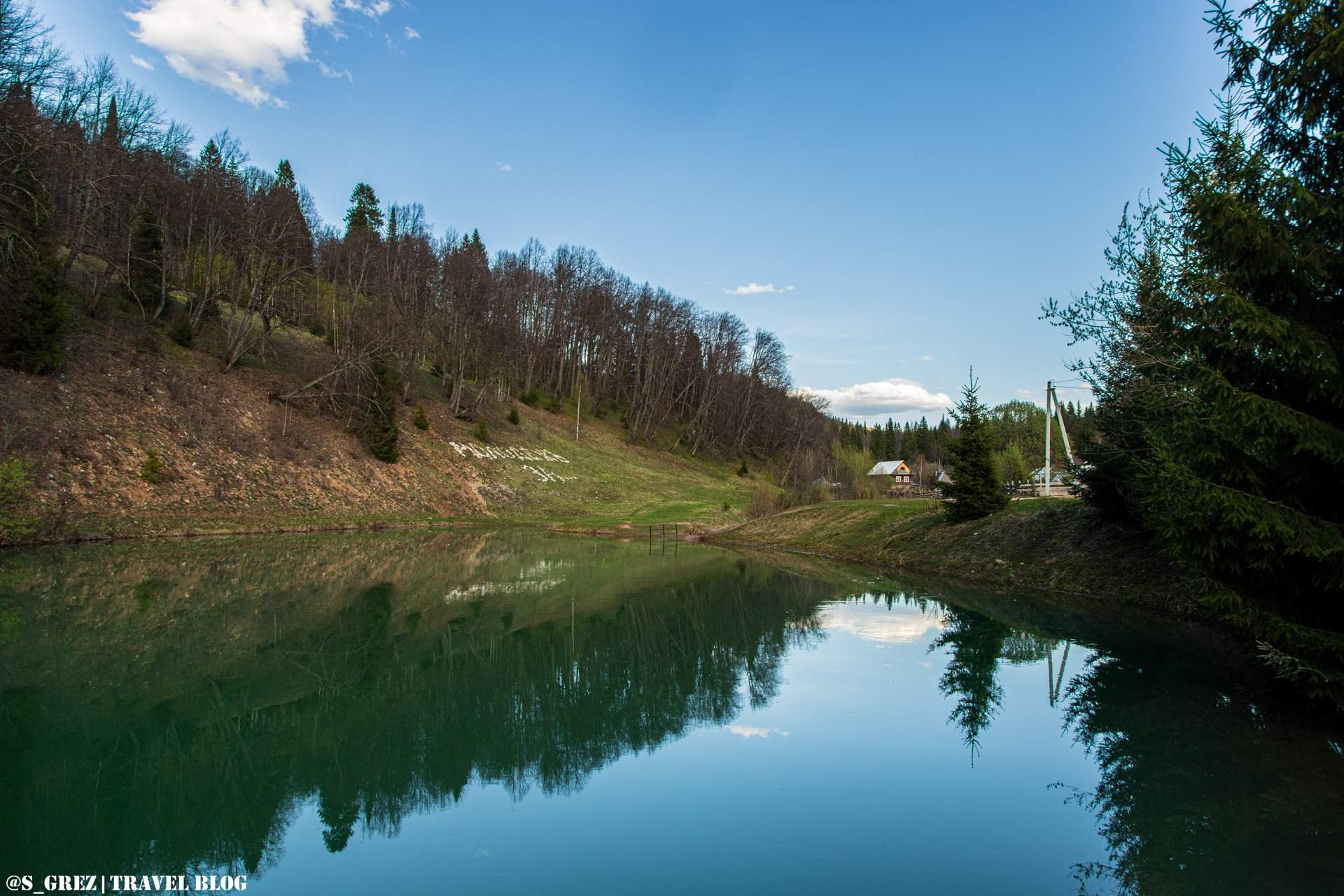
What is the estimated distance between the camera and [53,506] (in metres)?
23.2

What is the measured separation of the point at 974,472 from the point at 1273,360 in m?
18.1

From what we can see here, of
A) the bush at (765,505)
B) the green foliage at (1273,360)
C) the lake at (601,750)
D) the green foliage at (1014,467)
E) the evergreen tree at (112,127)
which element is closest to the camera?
the lake at (601,750)

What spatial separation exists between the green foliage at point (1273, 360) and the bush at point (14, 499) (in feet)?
80.3

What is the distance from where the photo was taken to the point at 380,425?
40.0 m

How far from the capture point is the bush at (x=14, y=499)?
18.5m

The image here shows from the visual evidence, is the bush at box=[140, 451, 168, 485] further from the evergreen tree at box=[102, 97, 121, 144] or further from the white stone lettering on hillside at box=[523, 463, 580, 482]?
the white stone lettering on hillside at box=[523, 463, 580, 482]

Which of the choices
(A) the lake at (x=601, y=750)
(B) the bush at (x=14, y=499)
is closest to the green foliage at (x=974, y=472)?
(A) the lake at (x=601, y=750)

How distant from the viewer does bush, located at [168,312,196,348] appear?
35.5 meters

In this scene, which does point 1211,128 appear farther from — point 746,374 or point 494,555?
point 746,374

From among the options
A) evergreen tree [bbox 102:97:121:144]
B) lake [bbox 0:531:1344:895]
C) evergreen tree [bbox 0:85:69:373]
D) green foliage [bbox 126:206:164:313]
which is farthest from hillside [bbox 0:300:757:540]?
lake [bbox 0:531:1344:895]

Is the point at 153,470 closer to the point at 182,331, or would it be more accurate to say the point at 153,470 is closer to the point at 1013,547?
the point at 182,331

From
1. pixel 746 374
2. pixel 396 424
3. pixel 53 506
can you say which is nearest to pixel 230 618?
pixel 53 506

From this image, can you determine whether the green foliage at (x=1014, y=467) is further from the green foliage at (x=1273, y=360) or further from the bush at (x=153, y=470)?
the bush at (x=153, y=470)

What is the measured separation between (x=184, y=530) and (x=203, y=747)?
75.6 feet
